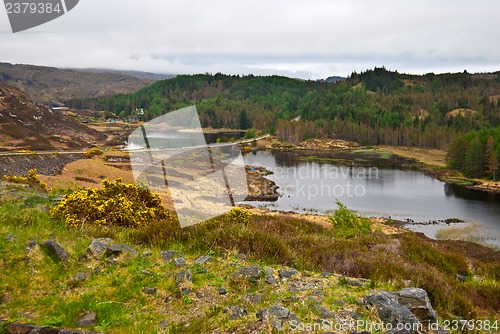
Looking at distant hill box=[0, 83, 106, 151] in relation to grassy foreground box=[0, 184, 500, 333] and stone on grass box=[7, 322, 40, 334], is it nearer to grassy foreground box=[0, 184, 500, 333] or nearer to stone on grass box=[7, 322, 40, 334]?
grassy foreground box=[0, 184, 500, 333]

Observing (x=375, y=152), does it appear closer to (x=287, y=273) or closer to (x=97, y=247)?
(x=287, y=273)

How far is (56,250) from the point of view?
940 centimetres

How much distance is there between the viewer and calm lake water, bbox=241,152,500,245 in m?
53.3

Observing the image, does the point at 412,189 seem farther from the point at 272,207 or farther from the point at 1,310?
the point at 1,310

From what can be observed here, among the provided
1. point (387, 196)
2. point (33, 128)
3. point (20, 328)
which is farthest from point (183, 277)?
point (33, 128)

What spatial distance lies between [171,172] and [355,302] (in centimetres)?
6715

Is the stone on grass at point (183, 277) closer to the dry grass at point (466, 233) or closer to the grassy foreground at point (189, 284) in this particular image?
the grassy foreground at point (189, 284)

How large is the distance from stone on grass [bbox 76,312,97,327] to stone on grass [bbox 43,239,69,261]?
2584 mm

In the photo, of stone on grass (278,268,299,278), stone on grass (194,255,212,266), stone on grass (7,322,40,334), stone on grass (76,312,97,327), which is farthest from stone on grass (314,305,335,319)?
stone on grass (7,322,40,334)

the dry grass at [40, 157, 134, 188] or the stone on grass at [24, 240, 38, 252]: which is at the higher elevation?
the stone on grass at [24, 240, 38, 252]

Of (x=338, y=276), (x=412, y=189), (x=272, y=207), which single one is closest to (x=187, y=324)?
(x=338, y=276)

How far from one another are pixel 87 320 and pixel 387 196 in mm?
64789

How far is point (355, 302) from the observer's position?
753 cm

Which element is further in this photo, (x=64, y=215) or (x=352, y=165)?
(x=352, y=165)
